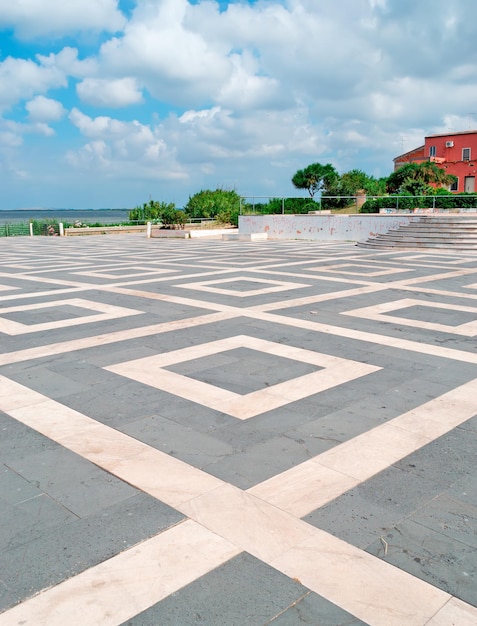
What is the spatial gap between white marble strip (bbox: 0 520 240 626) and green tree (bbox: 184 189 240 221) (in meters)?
36.7

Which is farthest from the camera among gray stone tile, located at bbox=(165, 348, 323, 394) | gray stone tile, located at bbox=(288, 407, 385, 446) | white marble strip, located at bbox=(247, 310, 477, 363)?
white marble strip, located at bbox=(247, 310, 477, 363)

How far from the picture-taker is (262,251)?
2141 centimetres

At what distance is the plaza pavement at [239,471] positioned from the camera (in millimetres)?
2680

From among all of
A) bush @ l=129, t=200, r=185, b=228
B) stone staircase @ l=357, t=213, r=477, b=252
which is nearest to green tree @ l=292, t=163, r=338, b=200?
bush @ l=129, t=200, r=185, b=228

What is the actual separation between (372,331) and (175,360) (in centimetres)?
285

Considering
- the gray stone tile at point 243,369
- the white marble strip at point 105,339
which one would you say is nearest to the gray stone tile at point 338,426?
the gray stone tile at point 243,369

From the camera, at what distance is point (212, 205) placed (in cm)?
3994

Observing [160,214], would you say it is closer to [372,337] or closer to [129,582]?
[372,337]

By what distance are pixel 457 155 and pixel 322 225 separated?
35045 millimetres

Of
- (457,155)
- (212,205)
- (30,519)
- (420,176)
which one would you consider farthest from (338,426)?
(457,155)

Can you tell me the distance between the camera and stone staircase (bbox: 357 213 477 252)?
20.4 meters

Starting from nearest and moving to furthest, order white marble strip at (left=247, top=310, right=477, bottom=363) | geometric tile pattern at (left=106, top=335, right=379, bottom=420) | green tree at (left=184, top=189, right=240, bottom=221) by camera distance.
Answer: geometric tile pattern at (left=106, top=335, right=379, bottom=420) < white marble strip at (left=247, top=310, right=477, bottom=363) < green tree at (left=184, top=189, right=240, bottom=221)

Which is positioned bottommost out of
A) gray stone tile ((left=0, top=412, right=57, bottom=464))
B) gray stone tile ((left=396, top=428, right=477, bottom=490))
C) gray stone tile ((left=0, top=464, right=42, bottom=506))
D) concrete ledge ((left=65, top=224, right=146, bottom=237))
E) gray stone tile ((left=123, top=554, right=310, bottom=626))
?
gray stone tile ((left=123, top=554, right=310, bottom=626))

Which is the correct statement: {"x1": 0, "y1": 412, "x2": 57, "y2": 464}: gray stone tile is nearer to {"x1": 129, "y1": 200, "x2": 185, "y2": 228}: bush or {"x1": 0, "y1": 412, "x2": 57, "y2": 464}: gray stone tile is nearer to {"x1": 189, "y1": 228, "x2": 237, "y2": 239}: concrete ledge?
{"x1": 189, "y1": 228, "x2": 237, "y2": 239}: concrete ledge
